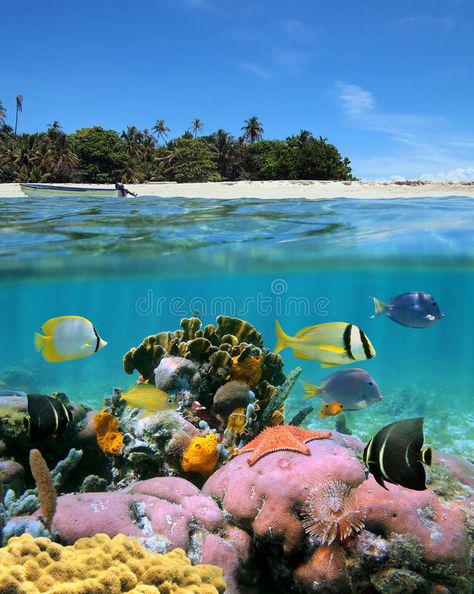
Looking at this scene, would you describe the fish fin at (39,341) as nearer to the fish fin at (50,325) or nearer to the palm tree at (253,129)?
the fish fin at (50,325)

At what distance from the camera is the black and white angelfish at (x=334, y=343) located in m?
4.22

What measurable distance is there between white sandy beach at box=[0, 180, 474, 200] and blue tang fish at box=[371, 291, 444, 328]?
8.26m

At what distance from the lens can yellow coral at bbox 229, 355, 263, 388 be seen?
742cm

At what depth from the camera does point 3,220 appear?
1450cm

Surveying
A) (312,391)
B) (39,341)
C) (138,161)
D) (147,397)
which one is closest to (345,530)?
(312,391)

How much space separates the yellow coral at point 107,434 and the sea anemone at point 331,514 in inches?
124

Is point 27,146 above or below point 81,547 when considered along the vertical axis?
above

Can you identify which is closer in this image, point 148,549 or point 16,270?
point 148,549

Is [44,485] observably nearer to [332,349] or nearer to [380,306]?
[332,349]

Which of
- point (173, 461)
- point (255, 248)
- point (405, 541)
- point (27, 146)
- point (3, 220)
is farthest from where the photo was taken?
point (27, 146)

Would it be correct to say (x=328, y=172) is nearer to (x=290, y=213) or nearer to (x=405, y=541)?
(x=290, y=213)

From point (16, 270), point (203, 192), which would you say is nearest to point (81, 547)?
point (203, 192)

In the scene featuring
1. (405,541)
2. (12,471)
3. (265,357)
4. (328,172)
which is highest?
(328,172)

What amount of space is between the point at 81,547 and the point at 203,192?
13.2 metres
